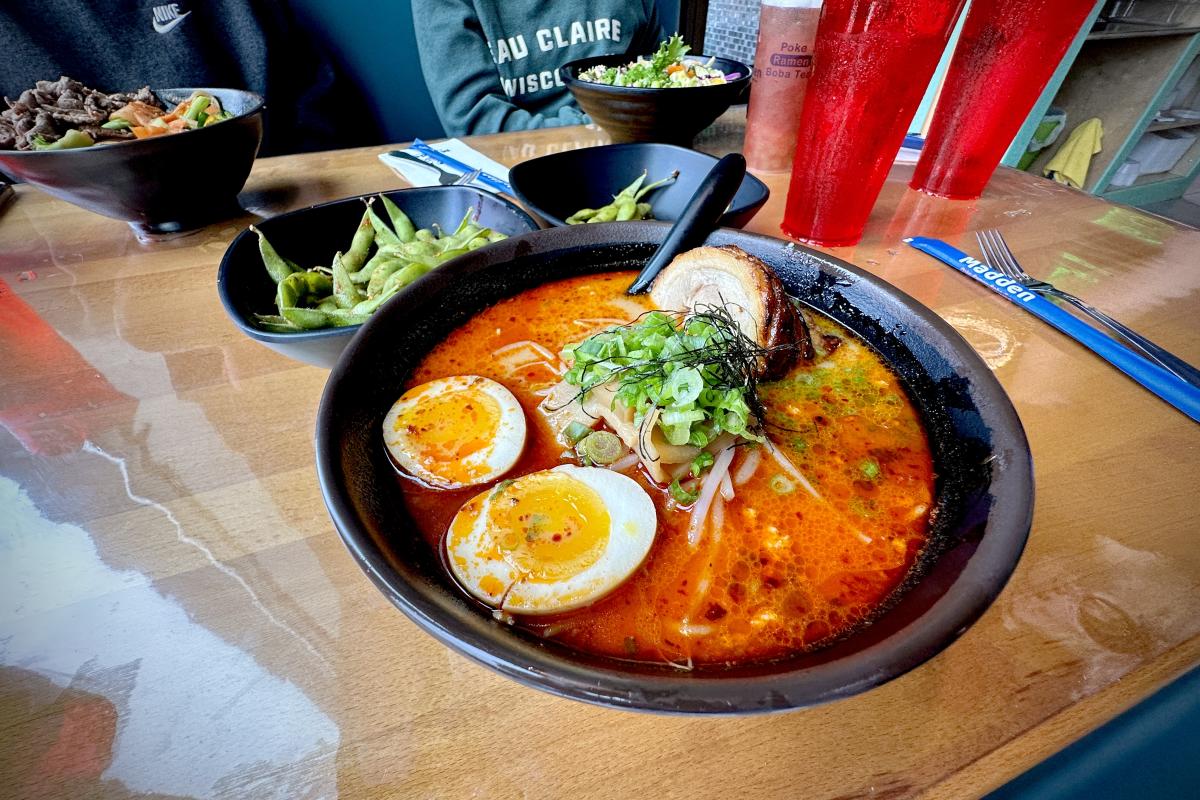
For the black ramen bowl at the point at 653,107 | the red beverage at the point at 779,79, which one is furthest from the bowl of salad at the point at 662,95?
the red beverage at the point at 779,79

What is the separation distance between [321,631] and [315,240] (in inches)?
38.6

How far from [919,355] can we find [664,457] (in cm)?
46

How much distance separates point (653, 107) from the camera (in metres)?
1.79

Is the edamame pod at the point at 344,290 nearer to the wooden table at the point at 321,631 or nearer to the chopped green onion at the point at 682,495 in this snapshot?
the wooden table at the point at 321,631

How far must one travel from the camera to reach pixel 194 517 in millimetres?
846

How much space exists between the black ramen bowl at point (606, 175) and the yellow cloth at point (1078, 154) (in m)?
4.49

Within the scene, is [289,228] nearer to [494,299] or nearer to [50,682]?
[494,299]

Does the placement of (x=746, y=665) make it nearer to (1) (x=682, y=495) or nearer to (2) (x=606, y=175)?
(1) (x=682, y=495)

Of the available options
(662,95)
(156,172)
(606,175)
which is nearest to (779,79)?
(662,95)

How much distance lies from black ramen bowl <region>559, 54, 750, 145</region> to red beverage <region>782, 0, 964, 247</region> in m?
0.46

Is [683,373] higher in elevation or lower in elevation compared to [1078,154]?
higher

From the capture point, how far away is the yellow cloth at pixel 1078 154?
437 cm

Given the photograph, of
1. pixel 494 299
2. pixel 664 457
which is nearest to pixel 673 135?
pixel 494 299

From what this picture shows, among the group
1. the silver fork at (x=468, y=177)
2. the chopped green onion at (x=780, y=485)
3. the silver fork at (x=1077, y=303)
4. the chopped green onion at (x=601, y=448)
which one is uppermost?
the chopped green onion at (x=601, y=448)
